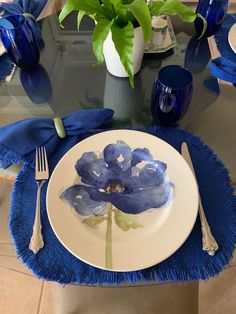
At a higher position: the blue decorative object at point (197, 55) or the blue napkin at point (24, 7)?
the blue napkin at point (24, 7)

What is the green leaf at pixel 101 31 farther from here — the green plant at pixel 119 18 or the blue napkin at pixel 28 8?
the blue napkin at pixel 28 8

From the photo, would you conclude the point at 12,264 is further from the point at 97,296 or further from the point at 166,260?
the point at 166,260

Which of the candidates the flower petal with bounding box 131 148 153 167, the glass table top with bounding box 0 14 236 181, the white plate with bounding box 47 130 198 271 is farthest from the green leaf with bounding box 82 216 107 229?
the glass table top with bounding box 0 14 236 181

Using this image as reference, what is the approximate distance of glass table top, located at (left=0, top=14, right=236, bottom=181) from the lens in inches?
23.8

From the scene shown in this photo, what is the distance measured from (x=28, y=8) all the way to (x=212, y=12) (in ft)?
1.39

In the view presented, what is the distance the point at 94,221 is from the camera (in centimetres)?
46

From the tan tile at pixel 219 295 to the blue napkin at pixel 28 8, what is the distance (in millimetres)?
872

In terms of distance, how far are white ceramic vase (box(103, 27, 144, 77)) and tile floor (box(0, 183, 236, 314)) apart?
454 mm

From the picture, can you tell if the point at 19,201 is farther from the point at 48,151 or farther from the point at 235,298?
the point at 235,298

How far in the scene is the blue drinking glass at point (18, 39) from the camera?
2.01ft

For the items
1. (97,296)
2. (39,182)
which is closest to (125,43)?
(39,182)

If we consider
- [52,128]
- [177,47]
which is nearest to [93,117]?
[52,128]

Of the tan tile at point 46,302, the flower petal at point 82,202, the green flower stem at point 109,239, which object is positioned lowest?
the tan tile at point 46,302

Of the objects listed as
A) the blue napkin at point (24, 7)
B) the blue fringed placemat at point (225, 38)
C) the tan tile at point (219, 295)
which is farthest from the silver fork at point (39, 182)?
the tan tile at point (219, 295)
